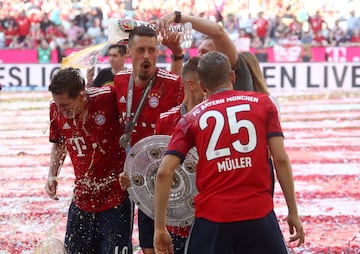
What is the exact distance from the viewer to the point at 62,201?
31.4 ft

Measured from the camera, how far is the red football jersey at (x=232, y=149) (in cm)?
362

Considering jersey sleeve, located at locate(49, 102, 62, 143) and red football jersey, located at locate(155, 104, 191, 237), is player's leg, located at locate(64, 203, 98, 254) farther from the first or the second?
red football jersey, located at locate(155, 104, 191, 237)

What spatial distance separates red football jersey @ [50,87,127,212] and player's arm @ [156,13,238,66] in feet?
1.78

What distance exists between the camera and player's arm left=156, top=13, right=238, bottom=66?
15.6 feet

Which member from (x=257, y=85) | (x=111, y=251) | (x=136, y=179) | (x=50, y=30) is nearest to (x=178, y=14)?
(x=257, y=85)

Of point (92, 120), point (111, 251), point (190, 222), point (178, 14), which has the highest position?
point (178, 14)

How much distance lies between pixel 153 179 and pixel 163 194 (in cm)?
68

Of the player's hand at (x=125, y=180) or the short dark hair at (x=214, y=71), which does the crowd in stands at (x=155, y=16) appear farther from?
the short dark hair at (x=214, y=71)

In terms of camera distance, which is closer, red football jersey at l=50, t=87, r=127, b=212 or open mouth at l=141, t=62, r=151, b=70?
open mouth at l=141, t=62, r=151, b=70

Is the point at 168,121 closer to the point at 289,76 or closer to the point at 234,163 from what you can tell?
the point at 234,163

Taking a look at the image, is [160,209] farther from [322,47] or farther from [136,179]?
[322,47]

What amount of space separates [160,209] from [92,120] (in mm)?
1301

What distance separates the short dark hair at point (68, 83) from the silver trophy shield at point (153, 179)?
56cm

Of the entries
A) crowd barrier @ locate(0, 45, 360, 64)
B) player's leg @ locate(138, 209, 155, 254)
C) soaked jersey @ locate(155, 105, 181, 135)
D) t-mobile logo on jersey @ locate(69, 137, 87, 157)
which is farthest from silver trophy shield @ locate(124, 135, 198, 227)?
crowd barrier @ locate(0, 45, 360, 64)
